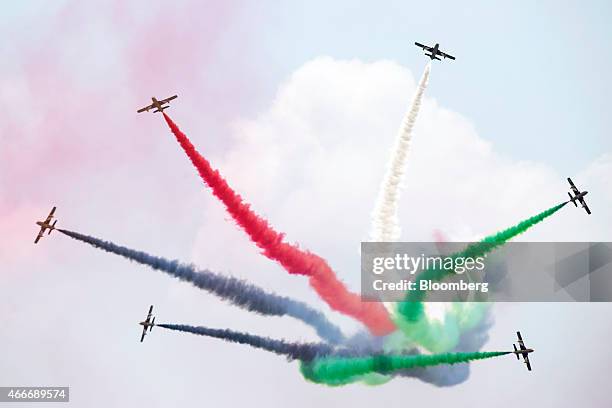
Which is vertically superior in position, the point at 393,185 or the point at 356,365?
the point at 393,185

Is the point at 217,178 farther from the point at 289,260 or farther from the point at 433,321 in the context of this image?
the point at 433,321

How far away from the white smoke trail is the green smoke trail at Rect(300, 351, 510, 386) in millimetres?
11858

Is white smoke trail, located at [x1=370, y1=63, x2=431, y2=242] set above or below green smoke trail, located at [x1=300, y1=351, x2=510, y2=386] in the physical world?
above

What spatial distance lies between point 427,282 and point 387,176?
11303mm

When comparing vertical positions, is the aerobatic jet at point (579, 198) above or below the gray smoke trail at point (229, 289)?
above

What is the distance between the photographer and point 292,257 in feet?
433

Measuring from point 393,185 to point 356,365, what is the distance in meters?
18.3

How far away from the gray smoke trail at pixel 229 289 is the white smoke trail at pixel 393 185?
10352 mm

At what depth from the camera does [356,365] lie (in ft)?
436

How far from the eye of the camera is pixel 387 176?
13512 centimetres

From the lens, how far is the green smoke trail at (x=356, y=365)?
130500 mm

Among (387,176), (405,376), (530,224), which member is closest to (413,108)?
(387,176)

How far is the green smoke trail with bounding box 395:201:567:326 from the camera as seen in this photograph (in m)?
129

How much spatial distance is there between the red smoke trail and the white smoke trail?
6.31 m
